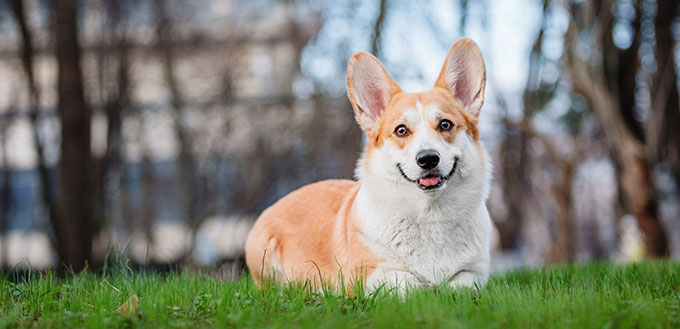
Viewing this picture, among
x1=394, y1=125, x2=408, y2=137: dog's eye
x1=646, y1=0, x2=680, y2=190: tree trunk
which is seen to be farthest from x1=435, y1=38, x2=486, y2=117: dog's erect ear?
x1=646, y1=0, x2=680, y2=190: tree trunk

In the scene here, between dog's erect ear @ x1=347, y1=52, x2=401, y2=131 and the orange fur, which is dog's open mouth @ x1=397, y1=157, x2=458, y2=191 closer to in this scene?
the orange fur

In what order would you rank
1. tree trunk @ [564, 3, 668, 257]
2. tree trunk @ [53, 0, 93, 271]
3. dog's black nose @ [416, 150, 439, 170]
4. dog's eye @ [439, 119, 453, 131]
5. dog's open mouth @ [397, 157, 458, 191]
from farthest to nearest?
tree trunk @ [53, 0, 93, 271]
tree trunk @ [564, 3, 668, 257]
dog's eye @ [439, 119, 453, 131]
dog's open mouth @ [397, 157, 458, 191]
dog's black nose @ [416, 150, 439, 170]

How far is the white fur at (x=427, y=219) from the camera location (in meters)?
3.58

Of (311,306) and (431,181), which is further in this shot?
(431,181)

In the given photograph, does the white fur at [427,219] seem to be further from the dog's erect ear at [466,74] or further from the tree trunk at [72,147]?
the tree trunk at [72,147]

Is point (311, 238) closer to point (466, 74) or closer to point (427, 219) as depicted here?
point (427, 219)

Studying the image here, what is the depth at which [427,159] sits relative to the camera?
340 cm

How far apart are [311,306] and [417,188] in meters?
1.09

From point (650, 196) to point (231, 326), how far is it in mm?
7961

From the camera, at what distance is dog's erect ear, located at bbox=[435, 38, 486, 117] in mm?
4000

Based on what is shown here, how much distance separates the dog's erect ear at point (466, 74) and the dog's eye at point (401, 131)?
63 cm

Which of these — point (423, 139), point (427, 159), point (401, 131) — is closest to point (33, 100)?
point (401, 131)

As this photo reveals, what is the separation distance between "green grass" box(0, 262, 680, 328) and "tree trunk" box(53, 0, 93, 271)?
5932 millimetres

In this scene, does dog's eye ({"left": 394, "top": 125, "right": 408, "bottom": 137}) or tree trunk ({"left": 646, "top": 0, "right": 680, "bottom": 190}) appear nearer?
dog's eye ({"left": 394, "top": 125, "right": 408, "bottom": 137})
